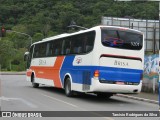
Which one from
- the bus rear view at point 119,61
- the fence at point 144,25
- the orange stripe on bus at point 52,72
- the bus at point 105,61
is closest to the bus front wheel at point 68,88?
the bus at point 105,61

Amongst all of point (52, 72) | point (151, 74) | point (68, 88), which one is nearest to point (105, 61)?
point (68, 88)

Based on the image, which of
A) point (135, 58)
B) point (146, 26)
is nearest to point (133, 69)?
point (135, 58)

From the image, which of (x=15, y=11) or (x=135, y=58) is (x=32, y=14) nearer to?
(x=15, y=11)

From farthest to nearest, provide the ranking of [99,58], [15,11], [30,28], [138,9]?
1. [30,28]
2. [15,11]
3. [138,9]
4. [99,58]

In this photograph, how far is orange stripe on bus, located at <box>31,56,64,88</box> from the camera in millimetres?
20625

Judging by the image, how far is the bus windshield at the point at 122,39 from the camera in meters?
16.5

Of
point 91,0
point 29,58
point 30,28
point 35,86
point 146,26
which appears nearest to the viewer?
point 35,86

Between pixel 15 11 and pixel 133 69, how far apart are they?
5534 centimetres

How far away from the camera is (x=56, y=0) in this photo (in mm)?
71438

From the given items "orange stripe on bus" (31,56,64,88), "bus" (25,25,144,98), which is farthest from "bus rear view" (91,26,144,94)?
"orange stripe on bus" (31,56,64,88)

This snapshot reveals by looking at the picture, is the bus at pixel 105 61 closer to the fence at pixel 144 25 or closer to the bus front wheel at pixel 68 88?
the bus front wheel at pixel 68 88

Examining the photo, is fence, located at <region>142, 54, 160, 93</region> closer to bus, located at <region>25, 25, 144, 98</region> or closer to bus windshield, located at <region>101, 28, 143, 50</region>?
bus, located at <region>25, 25, 144, 98</region>

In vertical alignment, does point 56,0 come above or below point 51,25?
above

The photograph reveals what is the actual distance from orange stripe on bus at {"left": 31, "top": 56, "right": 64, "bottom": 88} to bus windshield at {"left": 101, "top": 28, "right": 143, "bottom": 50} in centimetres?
439
